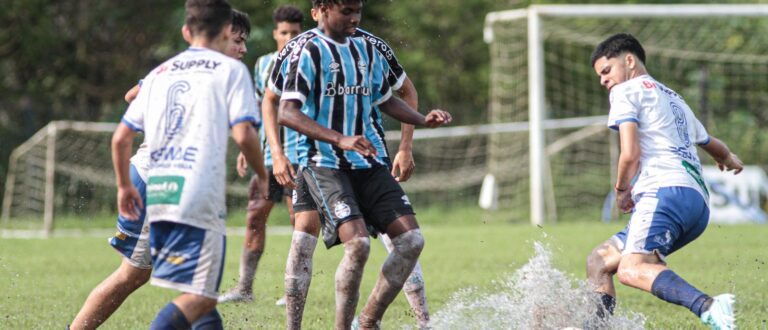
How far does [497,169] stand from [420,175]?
2308 millimetres

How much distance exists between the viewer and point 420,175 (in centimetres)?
2270

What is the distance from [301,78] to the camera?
5703 mm

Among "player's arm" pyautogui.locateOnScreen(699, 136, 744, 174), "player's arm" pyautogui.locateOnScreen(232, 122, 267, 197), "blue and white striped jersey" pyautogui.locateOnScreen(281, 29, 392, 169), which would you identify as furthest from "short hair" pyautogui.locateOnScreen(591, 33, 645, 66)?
"player's arm" pyautogui.locateOnScreen(232, 122, 267, 197)

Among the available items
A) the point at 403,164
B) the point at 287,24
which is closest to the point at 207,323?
the point at 403,164

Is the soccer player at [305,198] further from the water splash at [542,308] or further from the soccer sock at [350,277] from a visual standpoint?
the soccer sock at [350,277]

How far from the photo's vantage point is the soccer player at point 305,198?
19.5 ft

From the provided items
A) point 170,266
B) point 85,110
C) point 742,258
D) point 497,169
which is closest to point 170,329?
point 170,266

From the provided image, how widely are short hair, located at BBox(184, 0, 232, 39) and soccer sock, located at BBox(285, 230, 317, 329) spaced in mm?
1827

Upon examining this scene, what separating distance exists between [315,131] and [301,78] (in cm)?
31

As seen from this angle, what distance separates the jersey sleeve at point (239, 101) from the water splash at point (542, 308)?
216cm

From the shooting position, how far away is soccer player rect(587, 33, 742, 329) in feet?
18.8

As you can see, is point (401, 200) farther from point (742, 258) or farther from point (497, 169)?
point (497, 169)

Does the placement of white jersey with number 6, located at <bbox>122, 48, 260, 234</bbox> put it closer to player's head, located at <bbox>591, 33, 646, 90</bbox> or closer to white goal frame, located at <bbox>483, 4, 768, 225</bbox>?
player's head, located at <bbox>591, 33, 646, 90</bbox>

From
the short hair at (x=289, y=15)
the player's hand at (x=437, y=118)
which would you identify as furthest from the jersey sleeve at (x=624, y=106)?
the short hair at (x=289, y=15)
